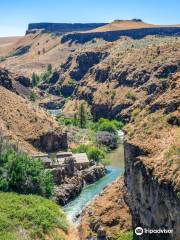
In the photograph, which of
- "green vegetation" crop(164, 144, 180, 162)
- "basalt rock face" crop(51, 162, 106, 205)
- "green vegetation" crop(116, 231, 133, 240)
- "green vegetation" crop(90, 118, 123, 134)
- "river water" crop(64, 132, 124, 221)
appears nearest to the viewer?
"green vegetation" crop(164, 144, 180, 162)

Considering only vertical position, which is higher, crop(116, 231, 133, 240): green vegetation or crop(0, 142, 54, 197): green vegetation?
crop(0, 142, 54, 197): green vegetation

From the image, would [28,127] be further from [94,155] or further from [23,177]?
[23,177]

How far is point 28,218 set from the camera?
60219 millimetres

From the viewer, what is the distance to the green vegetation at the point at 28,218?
2238 inches

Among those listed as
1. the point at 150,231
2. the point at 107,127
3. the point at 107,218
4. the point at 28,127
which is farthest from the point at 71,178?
the point at 107,127

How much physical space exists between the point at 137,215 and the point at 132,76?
120 m

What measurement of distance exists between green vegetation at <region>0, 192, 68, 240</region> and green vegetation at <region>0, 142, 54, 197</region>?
7.44 ft

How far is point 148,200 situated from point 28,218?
17.1 m

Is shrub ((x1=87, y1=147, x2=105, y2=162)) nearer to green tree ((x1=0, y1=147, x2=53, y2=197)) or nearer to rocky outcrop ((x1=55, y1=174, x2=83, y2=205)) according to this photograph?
rocky outcrop ((x1=55, y1=174, x2=83, y2=205))

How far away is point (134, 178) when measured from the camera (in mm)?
51562

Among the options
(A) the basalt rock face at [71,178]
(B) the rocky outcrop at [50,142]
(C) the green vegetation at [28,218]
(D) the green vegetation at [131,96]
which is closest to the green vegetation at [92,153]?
(B) the rocky outcrop at [50,142]

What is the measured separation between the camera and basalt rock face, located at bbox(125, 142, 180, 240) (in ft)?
140

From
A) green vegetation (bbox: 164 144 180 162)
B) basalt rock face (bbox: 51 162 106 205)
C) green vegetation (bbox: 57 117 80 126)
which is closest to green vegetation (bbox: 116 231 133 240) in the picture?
green vegetation (bbox: 164 144 180 162)

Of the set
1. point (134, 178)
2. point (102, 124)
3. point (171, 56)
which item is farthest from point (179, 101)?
point (171, 56)
